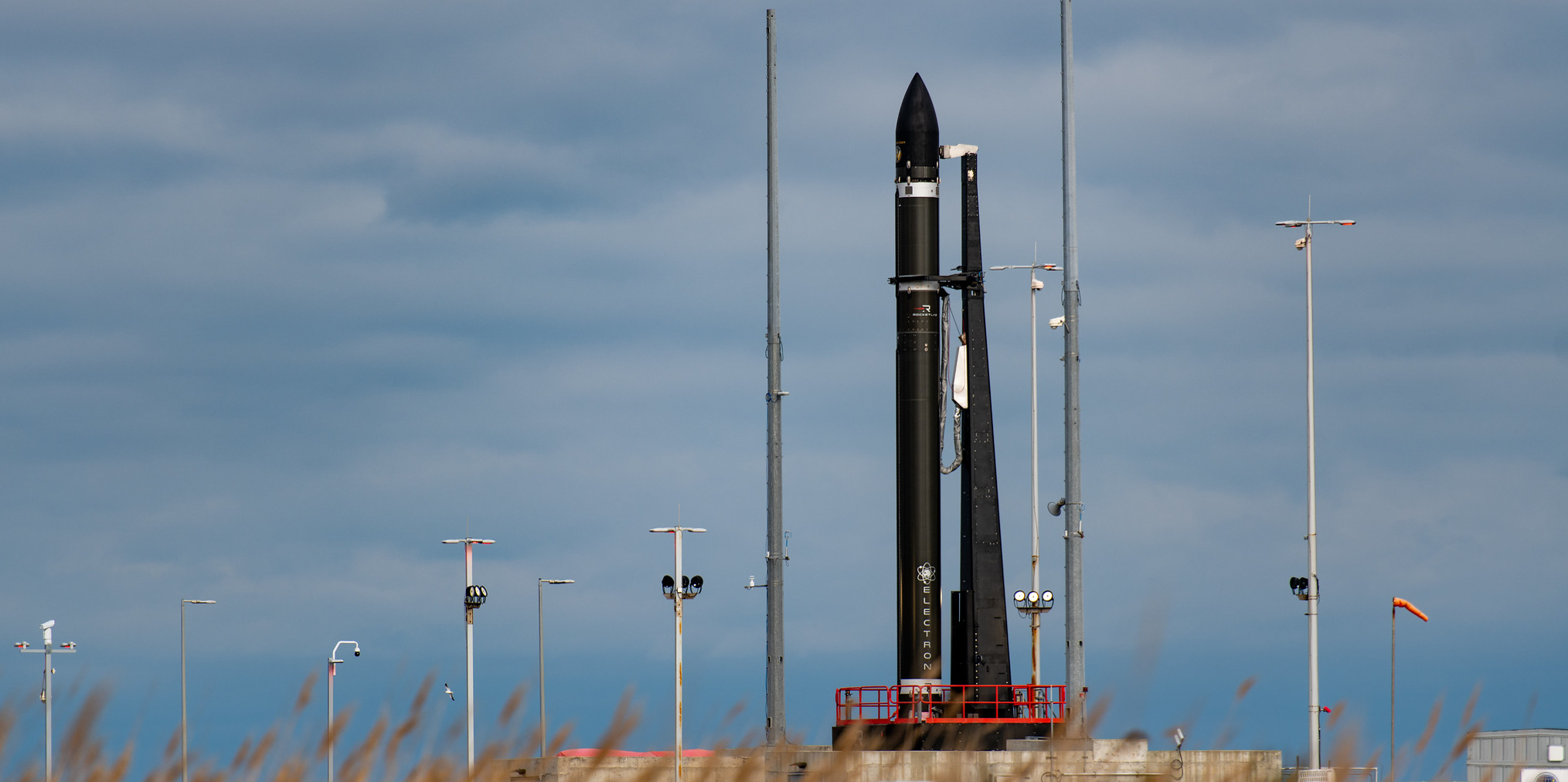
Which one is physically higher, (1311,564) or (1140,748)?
(1311,564)

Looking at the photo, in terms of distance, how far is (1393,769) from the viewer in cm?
1217

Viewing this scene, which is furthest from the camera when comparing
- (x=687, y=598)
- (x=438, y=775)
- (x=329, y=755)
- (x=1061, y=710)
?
(x=687, y=598)

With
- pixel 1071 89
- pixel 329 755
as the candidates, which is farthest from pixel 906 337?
pixel 329 755

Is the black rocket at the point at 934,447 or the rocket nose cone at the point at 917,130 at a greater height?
the rocket nose cone at the point at 917,130

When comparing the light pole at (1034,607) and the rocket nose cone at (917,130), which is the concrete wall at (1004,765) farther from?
the rocket nose cone at (917,130)

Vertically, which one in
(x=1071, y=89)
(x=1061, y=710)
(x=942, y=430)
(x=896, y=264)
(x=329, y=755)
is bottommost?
(x=1061, y=710)

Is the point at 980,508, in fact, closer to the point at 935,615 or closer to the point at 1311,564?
the point at 935,615

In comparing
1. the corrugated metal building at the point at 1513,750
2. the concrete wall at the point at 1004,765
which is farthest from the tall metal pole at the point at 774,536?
the corrugated metal building at the point at 1513,750

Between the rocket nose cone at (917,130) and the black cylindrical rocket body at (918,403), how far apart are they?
0.02m

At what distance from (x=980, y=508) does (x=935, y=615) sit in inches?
92.5

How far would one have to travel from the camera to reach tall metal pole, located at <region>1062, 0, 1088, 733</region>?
97.1ft

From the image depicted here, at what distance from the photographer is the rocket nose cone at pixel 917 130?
3750 centimetres

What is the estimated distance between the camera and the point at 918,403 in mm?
37406

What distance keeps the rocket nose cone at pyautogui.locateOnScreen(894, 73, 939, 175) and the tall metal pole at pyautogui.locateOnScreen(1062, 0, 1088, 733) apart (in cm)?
567
